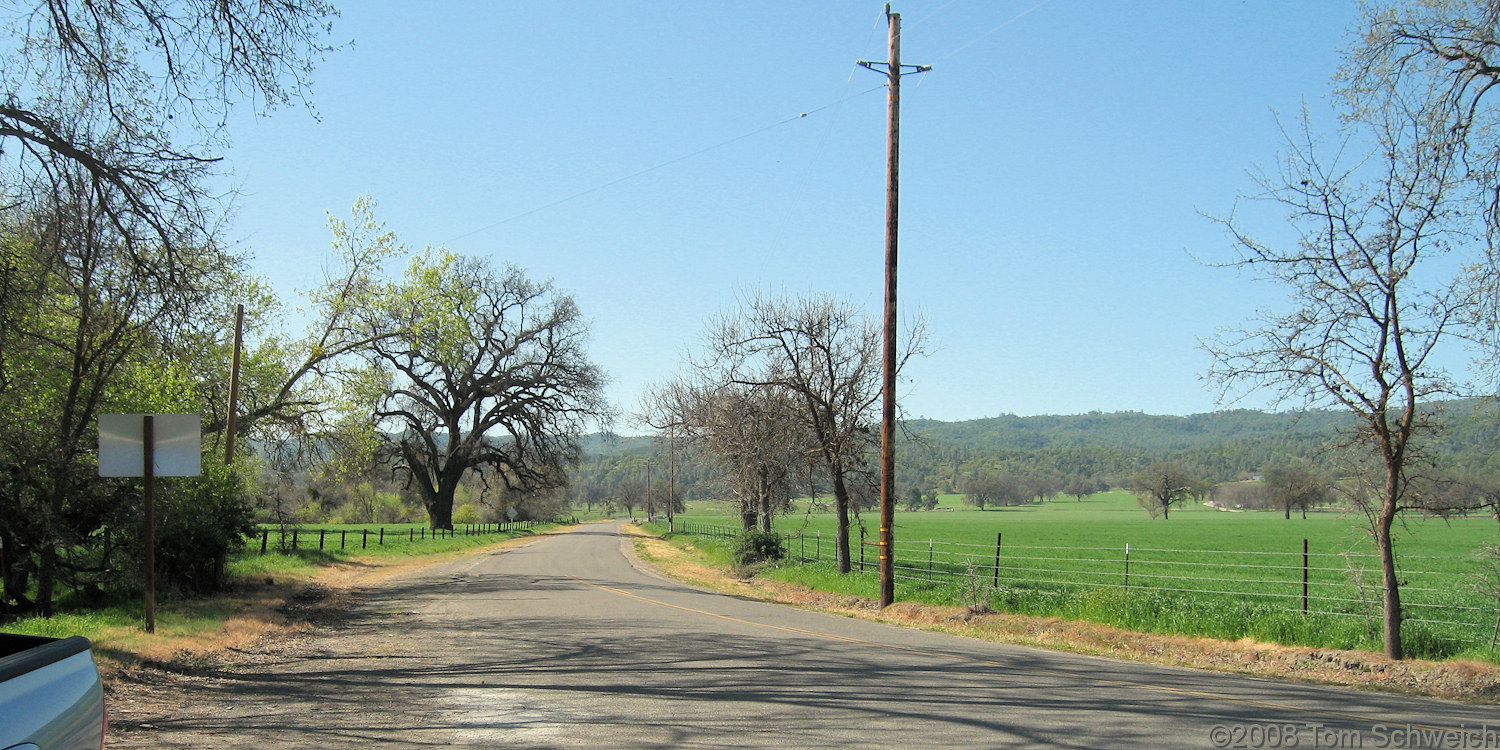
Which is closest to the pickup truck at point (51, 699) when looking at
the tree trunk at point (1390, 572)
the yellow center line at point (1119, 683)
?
the yellow center line at point (1119, 683)

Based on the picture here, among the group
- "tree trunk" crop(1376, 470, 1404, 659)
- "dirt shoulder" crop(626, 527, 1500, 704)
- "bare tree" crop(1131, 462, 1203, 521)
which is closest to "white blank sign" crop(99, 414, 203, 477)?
"dirt shoulder" crop(626, 527, 1500, 704)

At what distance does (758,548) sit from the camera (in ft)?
94.3

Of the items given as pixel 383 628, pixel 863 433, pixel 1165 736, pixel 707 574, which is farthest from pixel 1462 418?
pixel 707 574

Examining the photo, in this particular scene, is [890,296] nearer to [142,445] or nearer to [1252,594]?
[1252,594]

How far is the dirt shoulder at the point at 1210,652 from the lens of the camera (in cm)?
1028

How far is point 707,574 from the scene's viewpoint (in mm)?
30500

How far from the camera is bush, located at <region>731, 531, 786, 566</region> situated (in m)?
28.7

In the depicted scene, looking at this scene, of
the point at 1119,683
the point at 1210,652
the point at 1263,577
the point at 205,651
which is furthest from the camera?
the point at 1263,577

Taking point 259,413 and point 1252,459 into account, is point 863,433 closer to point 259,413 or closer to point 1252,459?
point 259,413

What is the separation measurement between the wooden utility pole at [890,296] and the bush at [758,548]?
10.5 metres

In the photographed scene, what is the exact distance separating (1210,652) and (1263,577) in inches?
767

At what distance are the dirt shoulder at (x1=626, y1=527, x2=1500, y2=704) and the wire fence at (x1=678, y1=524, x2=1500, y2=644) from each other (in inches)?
44.9

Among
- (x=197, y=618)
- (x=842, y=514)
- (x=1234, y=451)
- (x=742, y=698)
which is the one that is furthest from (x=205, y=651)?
(x=1234, y=451)

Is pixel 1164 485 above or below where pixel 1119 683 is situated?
below
